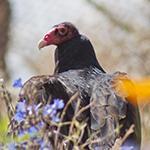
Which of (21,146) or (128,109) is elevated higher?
(21,146)

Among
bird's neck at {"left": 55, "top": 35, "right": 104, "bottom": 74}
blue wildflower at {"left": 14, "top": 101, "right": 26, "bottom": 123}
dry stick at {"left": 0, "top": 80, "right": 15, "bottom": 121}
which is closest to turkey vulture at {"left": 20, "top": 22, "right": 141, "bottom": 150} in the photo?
bird's neck at {"left": 55, "top": 35, "right": 104, "bottom": 74}

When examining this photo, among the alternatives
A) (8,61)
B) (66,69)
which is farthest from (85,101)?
(8,61)

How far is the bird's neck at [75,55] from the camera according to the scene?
18.6 ft

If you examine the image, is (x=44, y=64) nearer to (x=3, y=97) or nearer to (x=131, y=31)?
(x=131, y=31)

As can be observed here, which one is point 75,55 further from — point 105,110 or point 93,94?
point 105,110

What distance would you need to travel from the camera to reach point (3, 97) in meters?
3.23

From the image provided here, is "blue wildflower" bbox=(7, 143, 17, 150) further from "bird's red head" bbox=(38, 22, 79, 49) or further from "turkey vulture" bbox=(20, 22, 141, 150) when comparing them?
"bird's red head" bbox=(38, 22, 79, 49)

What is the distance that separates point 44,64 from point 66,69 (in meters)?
4.07

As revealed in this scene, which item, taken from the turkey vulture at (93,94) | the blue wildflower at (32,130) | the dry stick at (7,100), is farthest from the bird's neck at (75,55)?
the blue wildflower at (32,130)

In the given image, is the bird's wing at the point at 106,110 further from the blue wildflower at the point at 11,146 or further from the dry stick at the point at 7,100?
the blue wildflower at the point at 11,146

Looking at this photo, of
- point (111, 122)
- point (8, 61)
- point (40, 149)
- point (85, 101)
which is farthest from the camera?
point (8, 61)

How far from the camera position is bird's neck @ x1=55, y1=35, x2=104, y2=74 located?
5.67m

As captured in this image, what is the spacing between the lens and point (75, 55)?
5.73 m

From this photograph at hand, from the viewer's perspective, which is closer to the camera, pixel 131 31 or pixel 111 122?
pixel 111 122
